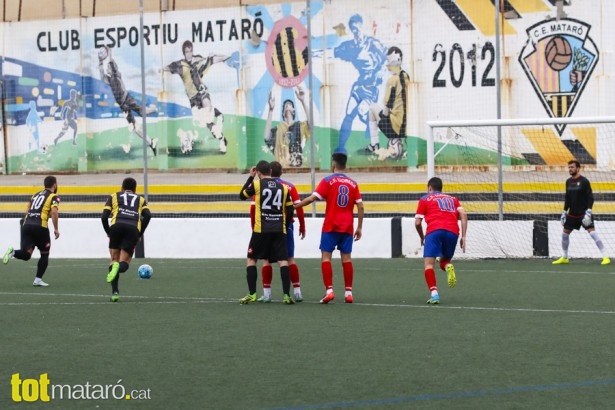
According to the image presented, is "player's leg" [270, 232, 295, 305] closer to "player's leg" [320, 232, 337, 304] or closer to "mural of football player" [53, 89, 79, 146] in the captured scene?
"player's leg" [320, 232, 337, 304]

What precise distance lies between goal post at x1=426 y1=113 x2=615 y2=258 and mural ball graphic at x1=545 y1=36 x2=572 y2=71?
4064 mm

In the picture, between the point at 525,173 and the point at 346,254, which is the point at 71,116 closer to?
the point at 525,173

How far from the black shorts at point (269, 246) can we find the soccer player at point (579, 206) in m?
7.15

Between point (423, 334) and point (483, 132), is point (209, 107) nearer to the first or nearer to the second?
point (483, 132)

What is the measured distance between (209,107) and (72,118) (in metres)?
4.75

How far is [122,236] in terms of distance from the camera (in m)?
14.9

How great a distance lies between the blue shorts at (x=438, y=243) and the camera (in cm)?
1387

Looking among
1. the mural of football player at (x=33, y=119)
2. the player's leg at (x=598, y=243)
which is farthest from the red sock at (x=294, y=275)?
the mural of football player at (x=33, y=119)

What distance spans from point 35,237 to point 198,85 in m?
17.5

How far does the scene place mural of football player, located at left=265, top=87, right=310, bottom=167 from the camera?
102 feet

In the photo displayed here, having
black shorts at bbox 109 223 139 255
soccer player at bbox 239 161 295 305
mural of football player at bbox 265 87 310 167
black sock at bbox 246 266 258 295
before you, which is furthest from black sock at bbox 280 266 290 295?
mural of football player at bbox 265 87 310 167

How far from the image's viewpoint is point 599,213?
74.1 ft

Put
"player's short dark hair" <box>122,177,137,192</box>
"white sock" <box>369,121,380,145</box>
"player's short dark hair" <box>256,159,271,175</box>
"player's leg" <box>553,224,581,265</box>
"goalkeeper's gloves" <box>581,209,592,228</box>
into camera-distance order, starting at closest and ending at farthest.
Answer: "player's short dark hair" <box>256,159,271,175</box>, "player's short dark hair" <box>122,177,137,192</box>, "goalkeeper's gloves" <box>581,209,592,228</box>, "player's leg" <box>553,224,581,265</box>, "white sock" <box>369,121,380,145</box>

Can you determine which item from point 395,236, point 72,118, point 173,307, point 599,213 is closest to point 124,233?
point 173,307
